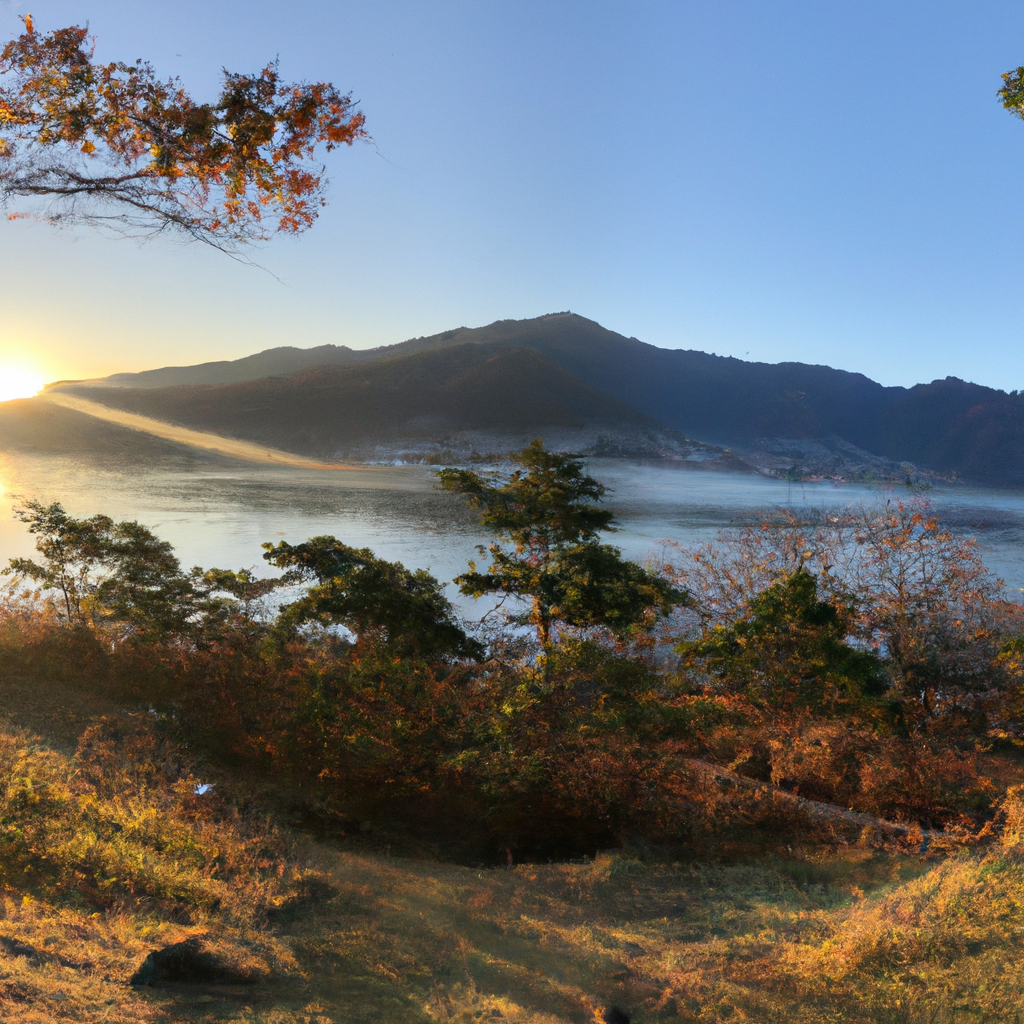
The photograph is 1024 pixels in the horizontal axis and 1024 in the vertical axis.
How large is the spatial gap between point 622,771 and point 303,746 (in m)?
3.74

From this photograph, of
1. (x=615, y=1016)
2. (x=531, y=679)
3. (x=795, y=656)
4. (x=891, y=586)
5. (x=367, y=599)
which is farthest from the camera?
(x=891, y=586)

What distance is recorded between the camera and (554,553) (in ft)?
32.3

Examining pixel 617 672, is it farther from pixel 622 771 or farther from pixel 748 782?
pixel 748 782

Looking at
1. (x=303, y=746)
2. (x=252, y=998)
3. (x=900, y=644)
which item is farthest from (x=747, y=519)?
(x=252, y=998)

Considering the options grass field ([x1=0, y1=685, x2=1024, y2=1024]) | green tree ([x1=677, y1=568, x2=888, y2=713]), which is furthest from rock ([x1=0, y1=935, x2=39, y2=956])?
green tree ([x1=677, y1=568, x2=888, y2=713])

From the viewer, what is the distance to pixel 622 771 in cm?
634

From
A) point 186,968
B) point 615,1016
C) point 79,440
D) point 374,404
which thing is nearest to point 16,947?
point 186,968

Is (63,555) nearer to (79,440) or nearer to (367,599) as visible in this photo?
(79,440)

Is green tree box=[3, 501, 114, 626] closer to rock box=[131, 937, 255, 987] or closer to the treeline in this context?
the treeline

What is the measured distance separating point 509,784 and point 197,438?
12776 mm

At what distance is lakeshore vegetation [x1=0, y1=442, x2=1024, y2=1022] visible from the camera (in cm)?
311

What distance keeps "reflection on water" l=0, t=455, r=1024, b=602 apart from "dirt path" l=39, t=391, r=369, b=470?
2.86 ft

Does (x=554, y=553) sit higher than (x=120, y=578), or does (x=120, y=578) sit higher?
(x=554, y=553)

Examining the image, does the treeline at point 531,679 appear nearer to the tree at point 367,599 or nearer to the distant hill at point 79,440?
the tree at point 367,599
